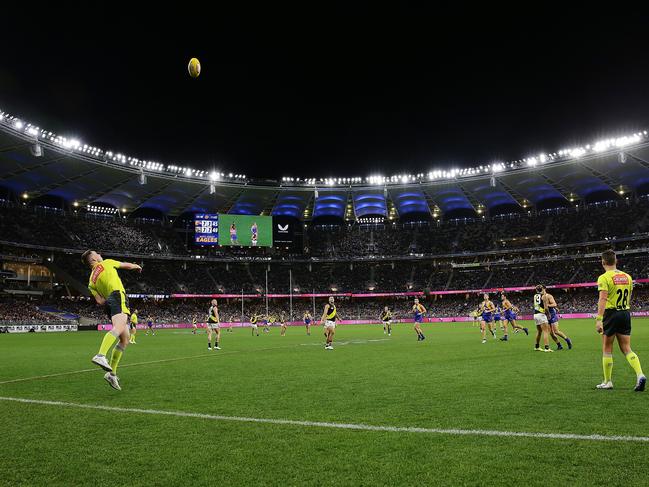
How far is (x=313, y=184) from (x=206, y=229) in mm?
18910

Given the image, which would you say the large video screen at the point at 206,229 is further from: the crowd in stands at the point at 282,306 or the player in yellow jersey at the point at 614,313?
the player in yellow jersey at the point at 614,313

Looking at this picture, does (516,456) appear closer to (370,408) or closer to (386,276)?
(370,408)

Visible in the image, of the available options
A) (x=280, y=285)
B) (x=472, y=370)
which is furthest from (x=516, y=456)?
(x=280, y=285)

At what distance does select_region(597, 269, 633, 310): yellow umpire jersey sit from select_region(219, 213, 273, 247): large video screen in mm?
72741

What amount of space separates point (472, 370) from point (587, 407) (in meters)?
5.01

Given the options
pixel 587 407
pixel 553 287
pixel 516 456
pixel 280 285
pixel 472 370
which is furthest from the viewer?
pixel 280 285

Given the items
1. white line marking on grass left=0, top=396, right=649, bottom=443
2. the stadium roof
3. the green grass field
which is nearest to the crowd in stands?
the stadium roof

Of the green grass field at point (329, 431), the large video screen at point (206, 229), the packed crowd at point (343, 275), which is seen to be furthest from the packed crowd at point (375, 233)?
the green grass field at point (329, 431)

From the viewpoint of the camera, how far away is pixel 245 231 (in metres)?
79.4

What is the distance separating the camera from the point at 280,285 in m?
88.6

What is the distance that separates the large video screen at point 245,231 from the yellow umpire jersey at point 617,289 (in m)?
72.7

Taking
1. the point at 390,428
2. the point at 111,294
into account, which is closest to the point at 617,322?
the point at 390,428

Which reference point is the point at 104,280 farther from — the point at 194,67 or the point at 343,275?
the point at 343,275

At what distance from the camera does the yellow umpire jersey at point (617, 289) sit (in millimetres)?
8750
